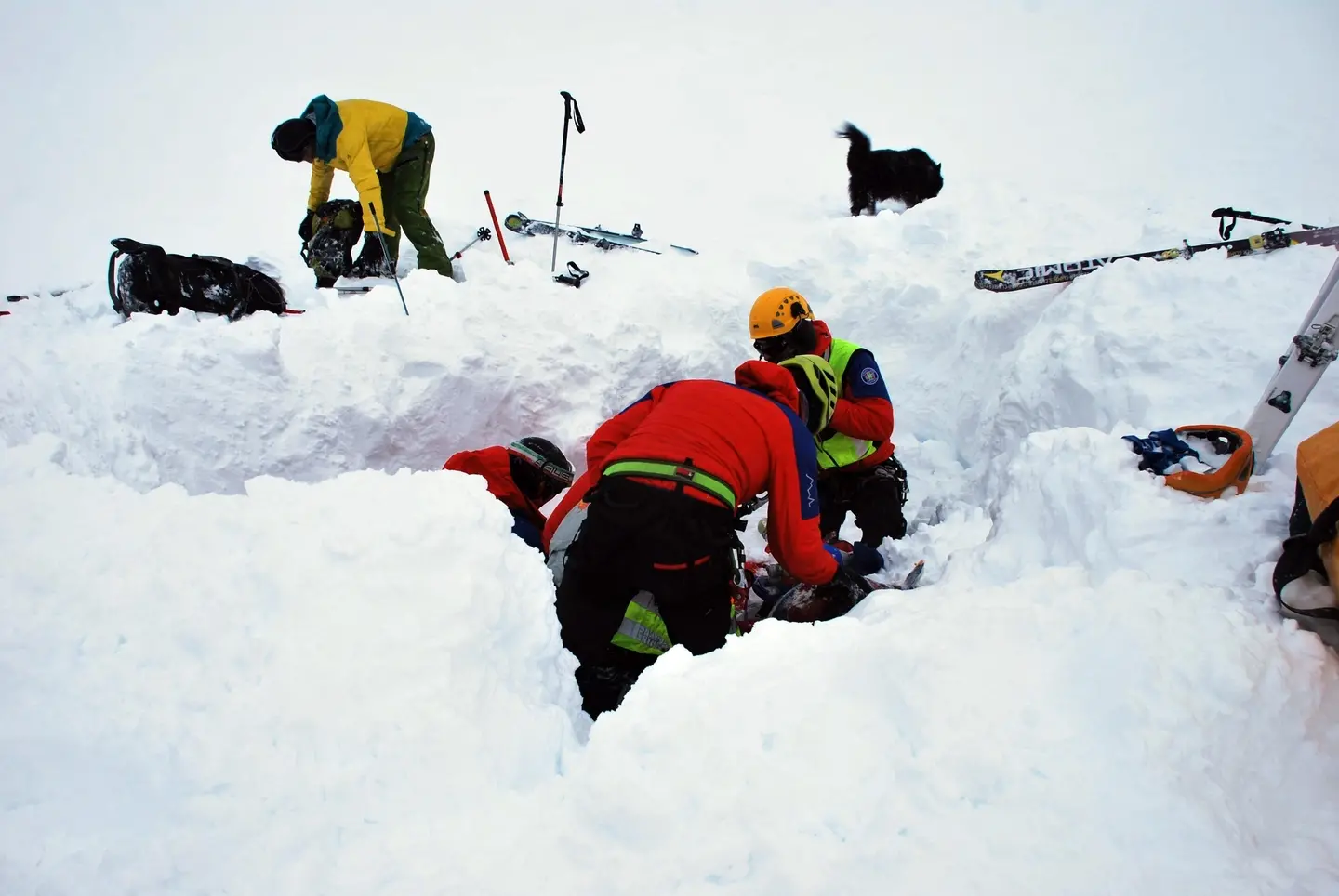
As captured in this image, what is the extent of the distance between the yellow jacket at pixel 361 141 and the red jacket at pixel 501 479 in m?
2.37

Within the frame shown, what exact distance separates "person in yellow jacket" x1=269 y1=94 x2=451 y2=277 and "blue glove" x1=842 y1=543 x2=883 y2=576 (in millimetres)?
3618

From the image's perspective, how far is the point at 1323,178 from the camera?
771 centimetres

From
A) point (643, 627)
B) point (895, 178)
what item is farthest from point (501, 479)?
point (895, 178)

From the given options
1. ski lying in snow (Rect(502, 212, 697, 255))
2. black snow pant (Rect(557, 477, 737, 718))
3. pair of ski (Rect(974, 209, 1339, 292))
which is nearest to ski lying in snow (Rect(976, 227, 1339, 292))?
pair of ski (Rect(974, 209, 1339, 292))

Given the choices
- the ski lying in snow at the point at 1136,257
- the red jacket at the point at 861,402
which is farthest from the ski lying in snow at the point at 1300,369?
the ski lying in snow at the point at 1136,257

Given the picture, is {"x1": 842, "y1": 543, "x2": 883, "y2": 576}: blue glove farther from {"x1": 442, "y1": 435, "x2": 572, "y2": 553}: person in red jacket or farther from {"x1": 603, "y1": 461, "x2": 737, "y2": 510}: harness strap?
{"x1": 603, "y1": 461, "x2": 737, "y2": 510}: harness strap

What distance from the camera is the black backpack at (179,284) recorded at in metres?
4.48

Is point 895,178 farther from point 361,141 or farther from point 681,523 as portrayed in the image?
point 681,523

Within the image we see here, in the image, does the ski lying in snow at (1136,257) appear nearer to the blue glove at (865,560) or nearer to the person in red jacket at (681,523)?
the blue glove at (865,560)

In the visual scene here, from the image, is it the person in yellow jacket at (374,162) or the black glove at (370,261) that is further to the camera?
the black glove at (370,261)

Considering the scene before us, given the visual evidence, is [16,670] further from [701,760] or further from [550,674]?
[701,760]

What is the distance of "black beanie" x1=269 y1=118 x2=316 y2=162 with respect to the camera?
4.66 m

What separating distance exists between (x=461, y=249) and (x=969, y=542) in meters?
5.31

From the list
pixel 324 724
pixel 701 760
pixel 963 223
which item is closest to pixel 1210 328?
pixel 963 223
